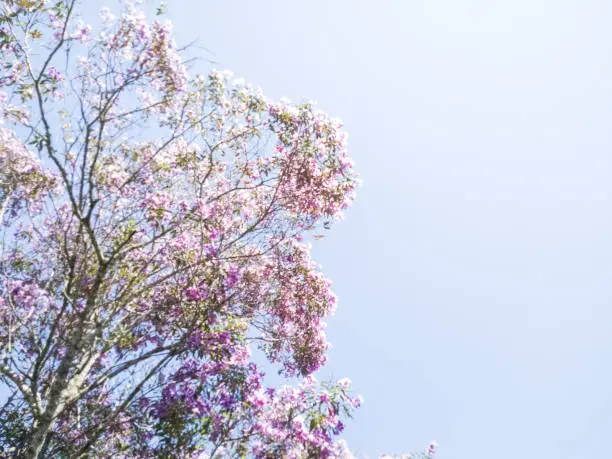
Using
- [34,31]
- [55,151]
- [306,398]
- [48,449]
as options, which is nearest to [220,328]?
[306,398]

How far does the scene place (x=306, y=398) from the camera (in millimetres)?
8086

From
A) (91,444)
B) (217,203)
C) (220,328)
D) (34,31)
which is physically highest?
(34,31)

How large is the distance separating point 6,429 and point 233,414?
383cm

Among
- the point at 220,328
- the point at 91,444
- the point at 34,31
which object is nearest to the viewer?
the point at 91,444

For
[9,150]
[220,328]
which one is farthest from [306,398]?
[9,150]

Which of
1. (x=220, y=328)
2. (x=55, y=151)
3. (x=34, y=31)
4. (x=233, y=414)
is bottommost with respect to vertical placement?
(x=233, y=414)

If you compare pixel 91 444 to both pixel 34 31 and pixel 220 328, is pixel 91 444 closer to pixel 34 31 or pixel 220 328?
pixel 220 328

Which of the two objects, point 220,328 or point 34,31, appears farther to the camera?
point 220,328

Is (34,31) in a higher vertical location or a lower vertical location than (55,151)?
higher

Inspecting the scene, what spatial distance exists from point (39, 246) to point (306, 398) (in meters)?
6.71

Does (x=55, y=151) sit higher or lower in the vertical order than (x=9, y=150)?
lower

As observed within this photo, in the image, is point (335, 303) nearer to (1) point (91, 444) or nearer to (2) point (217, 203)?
(2) point (217, 203)

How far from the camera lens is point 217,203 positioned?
9.46m

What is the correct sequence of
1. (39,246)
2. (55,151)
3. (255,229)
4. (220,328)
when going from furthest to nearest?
(39,246)
(255,229)
(220,328)
(55,151)
